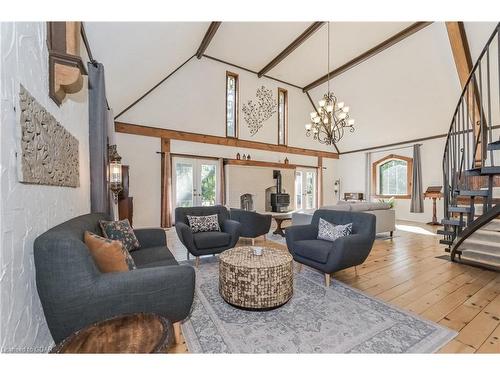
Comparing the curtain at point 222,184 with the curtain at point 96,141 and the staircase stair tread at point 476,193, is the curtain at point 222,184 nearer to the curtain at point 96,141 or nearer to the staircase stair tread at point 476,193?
the curtain at point 96,141

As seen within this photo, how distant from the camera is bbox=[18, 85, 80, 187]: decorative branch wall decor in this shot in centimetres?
104

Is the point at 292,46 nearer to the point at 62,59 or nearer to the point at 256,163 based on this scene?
the point at 256,163

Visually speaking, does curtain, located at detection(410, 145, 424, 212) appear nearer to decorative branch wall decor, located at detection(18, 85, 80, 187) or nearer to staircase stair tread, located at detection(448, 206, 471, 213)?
staircase stair tread, located at detection(448, 206, 471, 213)

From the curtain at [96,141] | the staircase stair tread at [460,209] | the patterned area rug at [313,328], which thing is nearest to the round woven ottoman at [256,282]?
the patterned area rug at [313,328]

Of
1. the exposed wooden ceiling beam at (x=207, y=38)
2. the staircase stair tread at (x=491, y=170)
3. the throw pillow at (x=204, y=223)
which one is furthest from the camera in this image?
the exposed wooden ceiling beam at (x=207, y=38)

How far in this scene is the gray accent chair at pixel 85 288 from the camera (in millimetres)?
1094

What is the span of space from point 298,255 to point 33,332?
2.31 metres

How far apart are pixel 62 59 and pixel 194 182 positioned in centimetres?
491

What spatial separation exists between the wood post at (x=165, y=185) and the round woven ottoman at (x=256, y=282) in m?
4.05

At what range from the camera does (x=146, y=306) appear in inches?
49.5

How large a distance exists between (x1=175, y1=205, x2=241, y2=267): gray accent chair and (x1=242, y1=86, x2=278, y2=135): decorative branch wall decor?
161 inches

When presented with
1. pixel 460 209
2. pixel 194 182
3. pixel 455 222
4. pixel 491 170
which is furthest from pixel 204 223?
pixel 455 222
